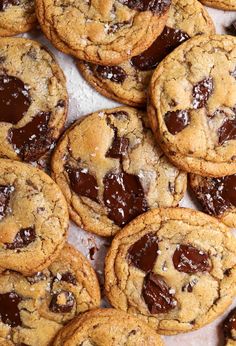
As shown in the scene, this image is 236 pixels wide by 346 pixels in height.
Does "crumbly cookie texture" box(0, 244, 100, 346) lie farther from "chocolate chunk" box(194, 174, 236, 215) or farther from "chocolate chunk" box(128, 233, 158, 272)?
"chocolate chunk" box(194, 174, 236, 215)

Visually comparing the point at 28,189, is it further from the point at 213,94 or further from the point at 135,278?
the point at 213,94

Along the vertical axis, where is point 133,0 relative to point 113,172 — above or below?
above

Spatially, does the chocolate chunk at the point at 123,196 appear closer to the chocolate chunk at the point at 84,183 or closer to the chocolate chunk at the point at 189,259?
the chocolate chunk at the point at 84,183

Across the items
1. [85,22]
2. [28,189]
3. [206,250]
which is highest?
[85,22]

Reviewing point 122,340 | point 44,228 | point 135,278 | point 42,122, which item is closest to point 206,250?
point 135,278

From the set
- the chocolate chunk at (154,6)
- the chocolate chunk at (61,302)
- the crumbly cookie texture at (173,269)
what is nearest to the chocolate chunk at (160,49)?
the chocolate chunk at (154,6)
